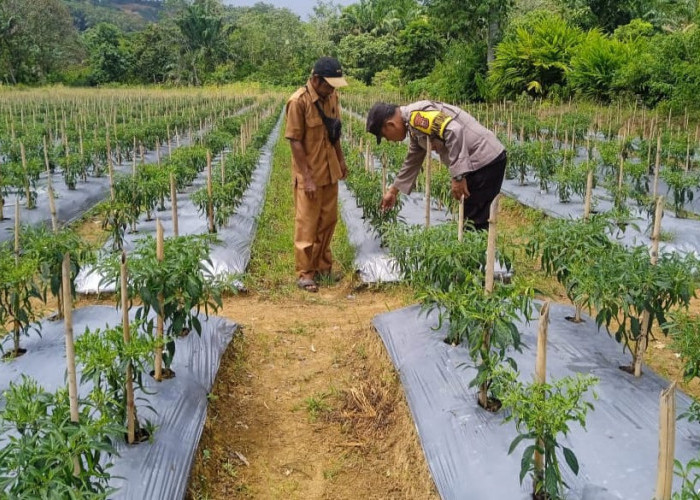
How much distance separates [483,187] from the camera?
15.1 feet

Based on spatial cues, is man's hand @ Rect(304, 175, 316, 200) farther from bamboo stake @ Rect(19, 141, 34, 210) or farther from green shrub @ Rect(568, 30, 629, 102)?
green shrub @ Rect(568, 30, 629, 102)

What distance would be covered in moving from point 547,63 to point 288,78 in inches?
1007

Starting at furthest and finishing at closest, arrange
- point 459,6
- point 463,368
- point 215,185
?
point 459,6 < point 215,185 < point 463,368

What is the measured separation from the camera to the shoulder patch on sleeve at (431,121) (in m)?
4.42

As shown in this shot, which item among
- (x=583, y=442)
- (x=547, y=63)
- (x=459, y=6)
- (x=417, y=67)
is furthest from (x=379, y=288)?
(x=417, y=67)

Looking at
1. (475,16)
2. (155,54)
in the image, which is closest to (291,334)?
(475,16)

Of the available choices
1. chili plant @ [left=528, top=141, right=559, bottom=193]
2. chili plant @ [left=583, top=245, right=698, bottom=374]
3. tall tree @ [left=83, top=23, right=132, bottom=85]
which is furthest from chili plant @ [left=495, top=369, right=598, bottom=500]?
tall tree @ [left=83, top=23, right=132, bottom=85]

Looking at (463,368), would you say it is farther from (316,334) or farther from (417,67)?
(417,67)

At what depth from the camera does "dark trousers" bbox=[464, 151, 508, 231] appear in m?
4.57

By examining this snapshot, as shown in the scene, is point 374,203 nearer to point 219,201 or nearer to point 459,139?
point 219,201

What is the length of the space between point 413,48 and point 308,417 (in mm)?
29500

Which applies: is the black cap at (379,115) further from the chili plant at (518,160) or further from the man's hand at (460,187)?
the chili plant at (518,160)

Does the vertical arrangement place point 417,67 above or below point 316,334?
above

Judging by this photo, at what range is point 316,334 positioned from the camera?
16.5ft
